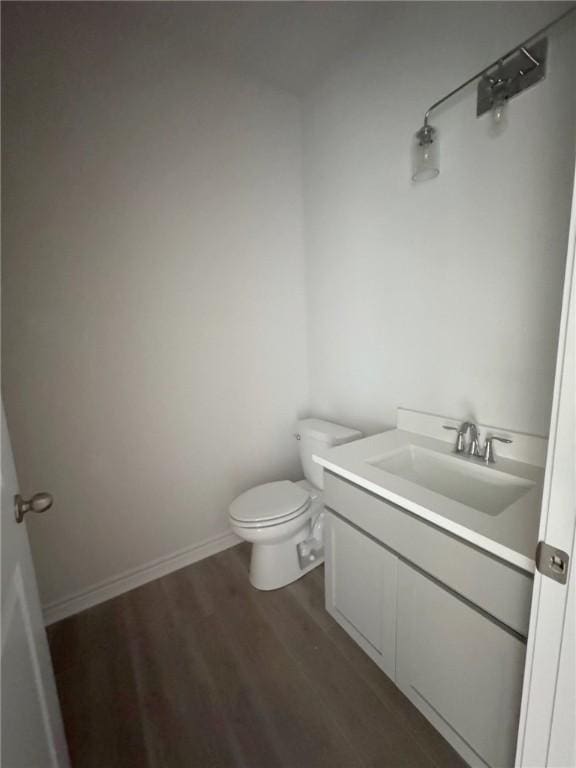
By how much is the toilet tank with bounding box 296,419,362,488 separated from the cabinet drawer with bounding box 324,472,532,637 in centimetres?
49

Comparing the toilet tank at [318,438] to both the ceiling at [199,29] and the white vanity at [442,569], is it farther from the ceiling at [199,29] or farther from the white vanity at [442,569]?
the ceiling at [199,29]

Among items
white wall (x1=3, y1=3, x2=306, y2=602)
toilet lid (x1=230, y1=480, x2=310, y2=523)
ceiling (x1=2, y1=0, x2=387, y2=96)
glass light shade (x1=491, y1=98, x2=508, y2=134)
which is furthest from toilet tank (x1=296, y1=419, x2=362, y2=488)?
ceiling (x1=2, y1=0, x2=387, y2=96)

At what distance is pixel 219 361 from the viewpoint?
1.96 metres

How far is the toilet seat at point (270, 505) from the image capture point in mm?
1617

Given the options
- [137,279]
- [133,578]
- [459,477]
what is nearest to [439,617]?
[459,477]

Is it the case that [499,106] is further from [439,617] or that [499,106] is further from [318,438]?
[439,617]

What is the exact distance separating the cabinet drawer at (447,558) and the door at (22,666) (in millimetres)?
980

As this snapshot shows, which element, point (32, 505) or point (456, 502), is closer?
point (32, 505)

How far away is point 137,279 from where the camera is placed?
167cm

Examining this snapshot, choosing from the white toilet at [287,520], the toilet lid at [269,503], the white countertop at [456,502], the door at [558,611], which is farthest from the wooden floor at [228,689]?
the white countertop at [456,502]

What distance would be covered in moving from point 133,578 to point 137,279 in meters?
1.58

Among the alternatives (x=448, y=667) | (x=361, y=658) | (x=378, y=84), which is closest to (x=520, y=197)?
(x=378, y=84)

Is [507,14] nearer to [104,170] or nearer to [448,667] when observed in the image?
[104,170]

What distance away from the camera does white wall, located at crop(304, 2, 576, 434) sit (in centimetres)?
110
